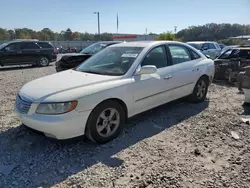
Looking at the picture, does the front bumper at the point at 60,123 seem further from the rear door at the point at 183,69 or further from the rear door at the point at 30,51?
the rear door at the point at 30,51

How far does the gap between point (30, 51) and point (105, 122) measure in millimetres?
12499

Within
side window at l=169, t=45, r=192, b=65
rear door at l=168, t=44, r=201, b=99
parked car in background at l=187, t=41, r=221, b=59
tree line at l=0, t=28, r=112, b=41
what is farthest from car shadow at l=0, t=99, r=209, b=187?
tree line at l=0, t=28, r=112, b=41

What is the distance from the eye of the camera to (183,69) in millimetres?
4852

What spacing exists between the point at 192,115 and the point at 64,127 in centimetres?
282

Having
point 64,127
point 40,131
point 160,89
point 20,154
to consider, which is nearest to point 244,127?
point 160,89

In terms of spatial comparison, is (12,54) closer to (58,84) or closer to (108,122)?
(58,84)

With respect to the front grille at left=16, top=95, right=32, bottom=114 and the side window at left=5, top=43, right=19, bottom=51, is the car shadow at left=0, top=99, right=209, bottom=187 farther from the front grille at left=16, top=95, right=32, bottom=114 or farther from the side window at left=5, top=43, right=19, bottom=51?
the side window at left=5, top=43, right=19, bottom=51

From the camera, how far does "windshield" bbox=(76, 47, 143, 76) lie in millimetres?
4012

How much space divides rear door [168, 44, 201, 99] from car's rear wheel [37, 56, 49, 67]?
1184 cm

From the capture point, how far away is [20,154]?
3.34 metres

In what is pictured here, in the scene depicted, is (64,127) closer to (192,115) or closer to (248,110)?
(192,115)

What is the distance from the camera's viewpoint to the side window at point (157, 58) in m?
4.22

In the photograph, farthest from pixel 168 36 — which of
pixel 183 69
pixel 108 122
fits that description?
pixel 108 122

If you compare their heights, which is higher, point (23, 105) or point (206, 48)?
point (206, 48)
